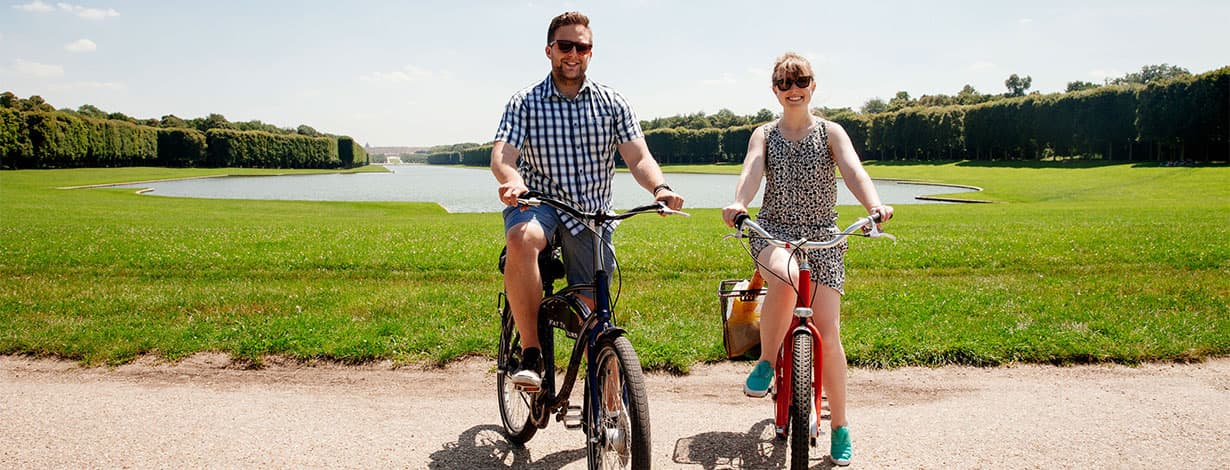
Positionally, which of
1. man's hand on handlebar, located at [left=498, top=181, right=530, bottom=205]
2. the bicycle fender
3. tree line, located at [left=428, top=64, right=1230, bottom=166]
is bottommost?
the bicycle fender

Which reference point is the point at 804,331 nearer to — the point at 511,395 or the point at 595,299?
the point at 595,299

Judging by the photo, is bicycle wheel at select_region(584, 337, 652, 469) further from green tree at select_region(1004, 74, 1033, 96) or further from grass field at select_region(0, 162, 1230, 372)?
green tree at select_region(1004, 74, 1033, 96)

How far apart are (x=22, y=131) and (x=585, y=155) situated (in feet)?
268

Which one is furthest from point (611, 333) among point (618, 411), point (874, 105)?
point (874, 105)

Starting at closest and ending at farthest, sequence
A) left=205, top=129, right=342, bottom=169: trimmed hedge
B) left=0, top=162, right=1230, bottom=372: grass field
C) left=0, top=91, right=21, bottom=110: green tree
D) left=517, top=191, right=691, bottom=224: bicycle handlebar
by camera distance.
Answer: left=517, top=191, right=691, bottom=224: bicycle handlebar < left=0, top=162, right=1230, bottom=372: grass field < left=0, top=91, right=21, bottom=110: green tree < left=205, top=129, right=342, bottom=169: trimmed hedge

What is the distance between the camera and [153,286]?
9523 mm

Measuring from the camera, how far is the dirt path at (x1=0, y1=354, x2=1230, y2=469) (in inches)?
165

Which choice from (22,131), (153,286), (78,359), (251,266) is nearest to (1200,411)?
(78,359)

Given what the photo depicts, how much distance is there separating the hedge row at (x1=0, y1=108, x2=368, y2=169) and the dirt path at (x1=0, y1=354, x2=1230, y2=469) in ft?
250

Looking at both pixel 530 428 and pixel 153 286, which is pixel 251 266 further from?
pixel 530 428

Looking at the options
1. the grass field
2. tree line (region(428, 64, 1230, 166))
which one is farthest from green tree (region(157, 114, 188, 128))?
the grass field

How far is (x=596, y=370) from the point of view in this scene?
11.5 ft

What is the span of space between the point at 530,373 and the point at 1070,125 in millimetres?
81612

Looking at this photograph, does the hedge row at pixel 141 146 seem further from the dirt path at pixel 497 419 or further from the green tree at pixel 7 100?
the dirt path at pixel 497 419
